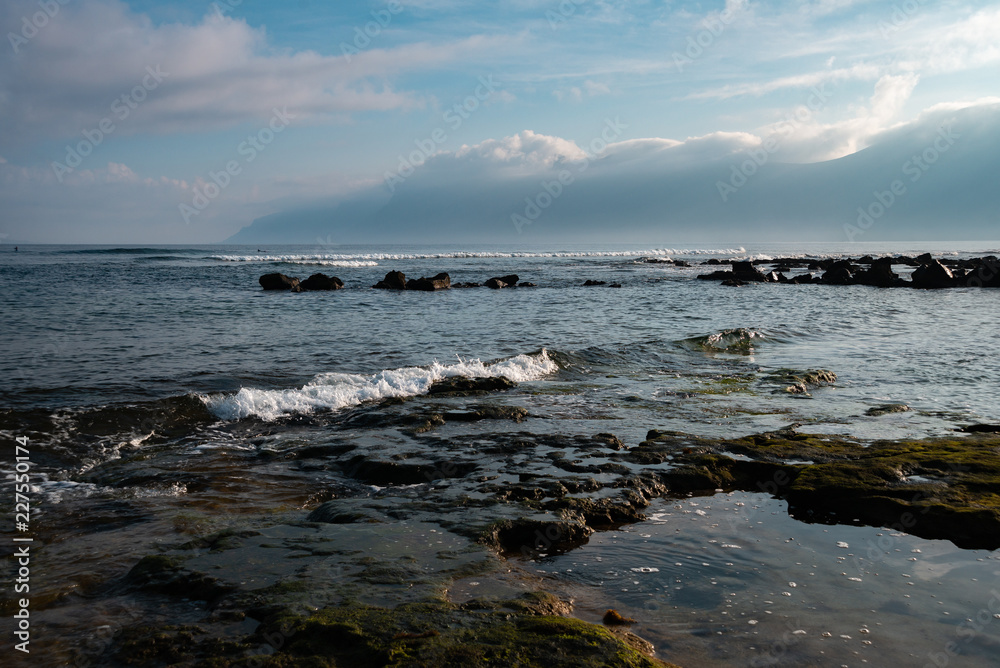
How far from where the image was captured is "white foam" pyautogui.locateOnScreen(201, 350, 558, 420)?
10195mm

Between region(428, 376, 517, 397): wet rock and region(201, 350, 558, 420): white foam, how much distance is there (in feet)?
0.84

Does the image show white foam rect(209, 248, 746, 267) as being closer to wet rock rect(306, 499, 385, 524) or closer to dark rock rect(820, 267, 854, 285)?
dark rock rect(820, 267, 854, 285)

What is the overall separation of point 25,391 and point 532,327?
528 inches

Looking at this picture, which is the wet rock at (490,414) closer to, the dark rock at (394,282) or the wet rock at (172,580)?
the wet rock at (172,580)

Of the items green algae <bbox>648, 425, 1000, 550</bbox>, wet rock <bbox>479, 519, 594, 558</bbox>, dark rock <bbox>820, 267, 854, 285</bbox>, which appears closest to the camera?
wet rock <bbox>479, 519, 594, 558</bbox>

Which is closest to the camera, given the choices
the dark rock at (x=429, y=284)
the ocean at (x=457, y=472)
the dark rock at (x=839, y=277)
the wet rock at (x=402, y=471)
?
the ocean at (x=457, y=472)

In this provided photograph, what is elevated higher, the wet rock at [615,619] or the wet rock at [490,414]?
the wet rock at [615,619]

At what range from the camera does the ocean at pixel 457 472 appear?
4031mm

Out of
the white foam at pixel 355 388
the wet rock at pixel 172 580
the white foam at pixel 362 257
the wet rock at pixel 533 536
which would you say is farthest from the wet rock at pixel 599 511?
the white foam at pixel 362 257

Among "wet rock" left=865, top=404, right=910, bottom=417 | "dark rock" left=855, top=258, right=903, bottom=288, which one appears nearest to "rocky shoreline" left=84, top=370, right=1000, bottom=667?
"wet rock" left=865, top=404, right=910, bottom=417

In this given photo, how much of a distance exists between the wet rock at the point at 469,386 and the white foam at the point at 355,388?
26 centimetres

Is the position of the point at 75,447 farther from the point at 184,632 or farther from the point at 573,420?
the point at 573,420

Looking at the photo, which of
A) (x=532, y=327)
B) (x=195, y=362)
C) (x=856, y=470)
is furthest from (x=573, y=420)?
(x=532, y=327)

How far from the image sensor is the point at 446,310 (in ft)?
84.2
